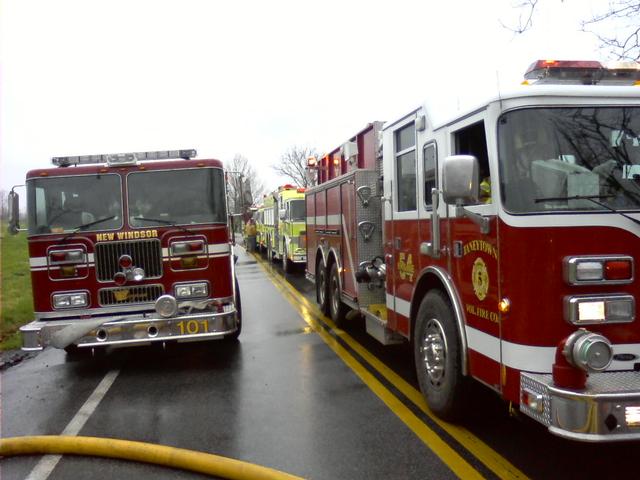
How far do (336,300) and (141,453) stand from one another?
4.83 metres

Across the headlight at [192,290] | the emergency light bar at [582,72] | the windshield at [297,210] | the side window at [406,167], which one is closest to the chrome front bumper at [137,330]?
the headlight at [192,290]

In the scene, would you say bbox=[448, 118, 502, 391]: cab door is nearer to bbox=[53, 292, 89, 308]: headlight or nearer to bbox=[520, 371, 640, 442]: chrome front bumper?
bbox=[520, 371, 640, 442]: chrome front bumper

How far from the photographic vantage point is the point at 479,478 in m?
3.61

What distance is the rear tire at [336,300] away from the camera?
8.38 metres

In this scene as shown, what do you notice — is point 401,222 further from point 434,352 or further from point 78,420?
point 78,420

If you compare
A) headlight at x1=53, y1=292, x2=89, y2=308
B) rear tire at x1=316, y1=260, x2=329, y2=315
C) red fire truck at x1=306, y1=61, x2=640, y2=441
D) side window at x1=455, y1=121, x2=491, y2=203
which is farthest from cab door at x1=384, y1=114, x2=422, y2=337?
headlight at x1=53, y1=292, x2=89, y2=308

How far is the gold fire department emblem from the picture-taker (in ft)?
12.4

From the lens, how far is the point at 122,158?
6.89m

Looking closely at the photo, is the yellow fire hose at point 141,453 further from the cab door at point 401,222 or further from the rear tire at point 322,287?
the rear tire at point 322,287

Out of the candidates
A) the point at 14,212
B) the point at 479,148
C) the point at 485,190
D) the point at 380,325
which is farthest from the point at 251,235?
the point at 485,190

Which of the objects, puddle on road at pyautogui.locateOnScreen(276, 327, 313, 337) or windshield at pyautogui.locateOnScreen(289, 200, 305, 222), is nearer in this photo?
puddle on road at pyautogui.locateOnScreen(276, 327, 313, 337)

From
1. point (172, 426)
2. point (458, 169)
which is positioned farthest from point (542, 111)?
point (172, 426)

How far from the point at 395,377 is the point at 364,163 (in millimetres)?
2911

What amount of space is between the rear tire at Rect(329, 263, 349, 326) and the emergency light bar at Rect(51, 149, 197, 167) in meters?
2.79
